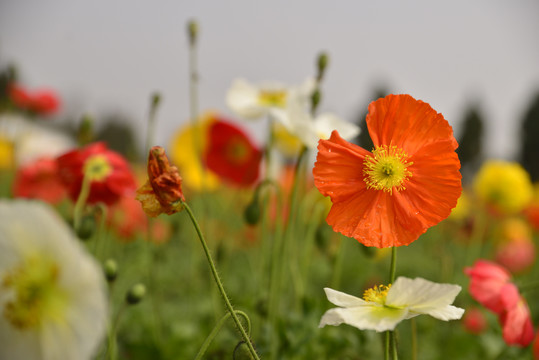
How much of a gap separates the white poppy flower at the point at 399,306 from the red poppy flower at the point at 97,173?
558 mm

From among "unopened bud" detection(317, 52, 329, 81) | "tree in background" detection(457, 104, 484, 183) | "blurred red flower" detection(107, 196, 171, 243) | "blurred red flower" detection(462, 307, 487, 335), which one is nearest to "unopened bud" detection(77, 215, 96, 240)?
"unopened bud" detection(317, 52, 329, 81)

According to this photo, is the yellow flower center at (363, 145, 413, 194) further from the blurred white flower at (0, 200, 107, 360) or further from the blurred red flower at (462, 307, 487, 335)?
the blurred red flower at (462, 307, 487, 335)

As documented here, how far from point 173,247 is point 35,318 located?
88.7 inches

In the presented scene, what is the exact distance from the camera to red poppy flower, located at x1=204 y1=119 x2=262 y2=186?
53.8 inches

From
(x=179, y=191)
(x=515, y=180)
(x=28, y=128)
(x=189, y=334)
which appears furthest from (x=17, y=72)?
(x=515, y=180)

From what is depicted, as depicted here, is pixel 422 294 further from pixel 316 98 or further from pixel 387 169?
pixel 316 98

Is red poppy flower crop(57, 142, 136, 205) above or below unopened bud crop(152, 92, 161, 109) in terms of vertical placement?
below

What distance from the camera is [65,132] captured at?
38.6ft

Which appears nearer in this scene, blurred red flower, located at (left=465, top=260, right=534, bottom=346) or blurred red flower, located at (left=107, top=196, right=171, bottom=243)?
blurred red flower, located at (left=465, top=260, right=534, bottom=346)

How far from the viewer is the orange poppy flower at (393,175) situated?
0.51 m

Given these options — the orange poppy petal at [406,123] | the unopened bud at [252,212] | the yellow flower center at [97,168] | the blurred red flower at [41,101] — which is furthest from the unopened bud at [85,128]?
the blurred red flower at [41,101]

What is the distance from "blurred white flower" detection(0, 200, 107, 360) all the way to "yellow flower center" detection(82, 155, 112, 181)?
1.43 ft

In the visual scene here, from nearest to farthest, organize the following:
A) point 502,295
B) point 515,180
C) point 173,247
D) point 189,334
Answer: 1. point 502,295
2. point 189,334
3. point 515,180
4. point 173,247

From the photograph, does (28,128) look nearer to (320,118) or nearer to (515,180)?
(320,118)
